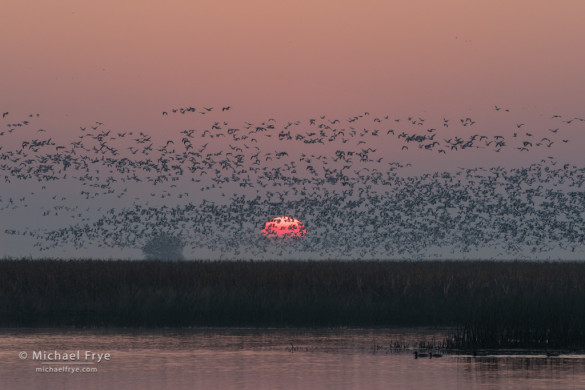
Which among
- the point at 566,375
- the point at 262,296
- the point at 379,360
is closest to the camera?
the point at 566,375

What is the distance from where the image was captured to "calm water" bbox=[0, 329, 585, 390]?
23.0 metres

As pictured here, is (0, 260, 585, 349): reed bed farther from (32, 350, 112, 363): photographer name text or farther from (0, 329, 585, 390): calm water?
(32, 350, 112, 363): photographer name text

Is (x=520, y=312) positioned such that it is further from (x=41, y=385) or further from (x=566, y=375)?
(x=41, y=385)

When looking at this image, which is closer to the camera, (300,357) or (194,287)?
(300,357)

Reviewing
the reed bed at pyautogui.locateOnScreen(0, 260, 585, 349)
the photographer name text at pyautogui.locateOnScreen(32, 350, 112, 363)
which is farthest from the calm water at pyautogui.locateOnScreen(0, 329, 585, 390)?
the reed bed at pyautogui.locateOnScreen(0, 260, 585, 349)

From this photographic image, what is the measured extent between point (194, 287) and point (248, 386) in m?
22.2

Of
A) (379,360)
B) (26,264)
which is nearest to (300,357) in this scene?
(379,360)

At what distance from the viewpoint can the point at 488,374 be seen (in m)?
24.5

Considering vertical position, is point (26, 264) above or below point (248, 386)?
above

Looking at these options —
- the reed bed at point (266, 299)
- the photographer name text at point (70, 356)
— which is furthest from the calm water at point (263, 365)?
the reed bed at point (266, 299)

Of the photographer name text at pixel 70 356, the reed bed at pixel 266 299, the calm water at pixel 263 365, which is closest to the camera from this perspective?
the calm water at pixel 263 365

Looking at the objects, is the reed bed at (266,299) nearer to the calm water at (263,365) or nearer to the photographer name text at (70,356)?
the calm water at (263,365)

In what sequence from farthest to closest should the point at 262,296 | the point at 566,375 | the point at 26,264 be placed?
the point at 26,264, the point at 262,296, the point at 566,375

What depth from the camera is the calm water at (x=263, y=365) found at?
75.4 ft
